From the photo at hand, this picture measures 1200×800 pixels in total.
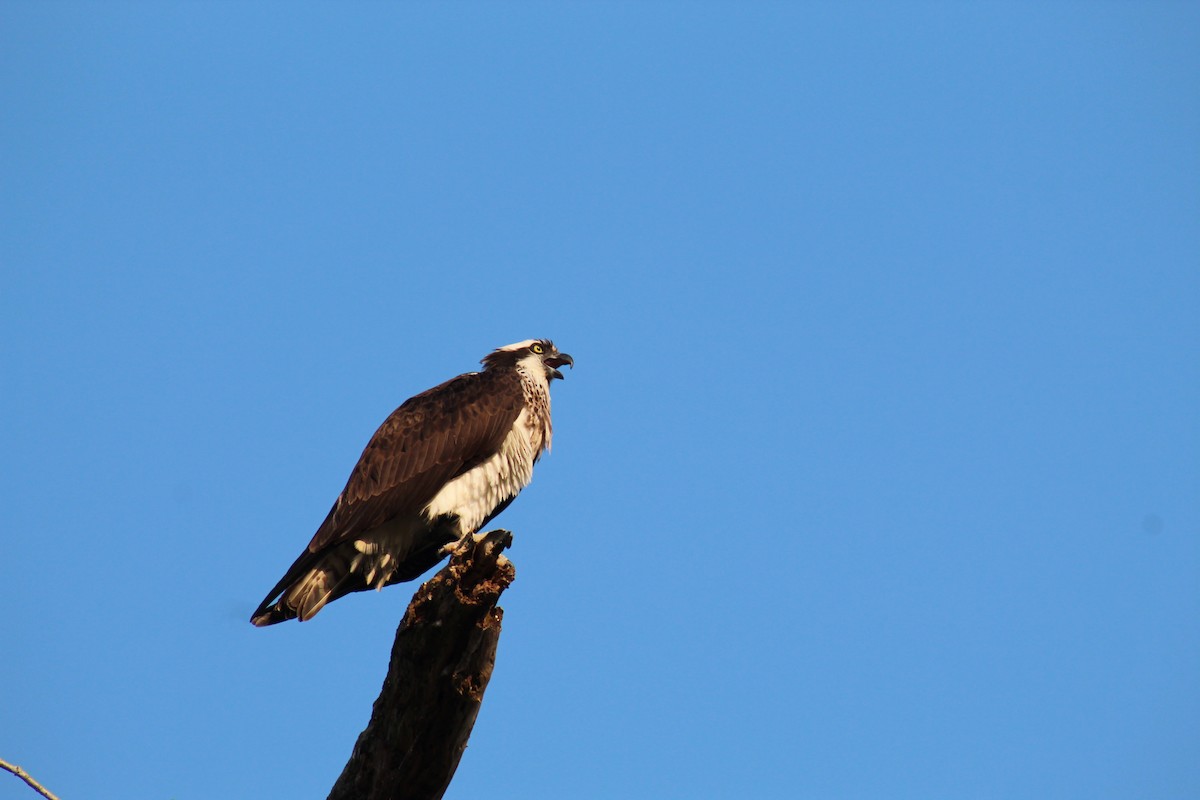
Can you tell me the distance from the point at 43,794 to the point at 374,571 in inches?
171

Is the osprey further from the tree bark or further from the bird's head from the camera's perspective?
the tree bark

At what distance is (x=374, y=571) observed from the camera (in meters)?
8.71

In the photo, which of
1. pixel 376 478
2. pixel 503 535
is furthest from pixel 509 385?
pixel 503 535

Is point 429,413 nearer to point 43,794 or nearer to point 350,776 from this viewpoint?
point 350,776

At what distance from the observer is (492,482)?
30.0ft

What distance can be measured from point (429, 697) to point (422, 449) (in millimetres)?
3265

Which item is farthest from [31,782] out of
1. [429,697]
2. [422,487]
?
[422,487]

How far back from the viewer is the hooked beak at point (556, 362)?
10578mm

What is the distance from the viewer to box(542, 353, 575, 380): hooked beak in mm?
10578

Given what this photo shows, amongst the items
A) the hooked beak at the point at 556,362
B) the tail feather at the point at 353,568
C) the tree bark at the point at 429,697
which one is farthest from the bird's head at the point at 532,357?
the tree bark at the point at 429,697

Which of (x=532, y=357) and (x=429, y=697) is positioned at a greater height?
(x=532, y=357)

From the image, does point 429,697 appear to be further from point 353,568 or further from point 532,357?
point 532,357

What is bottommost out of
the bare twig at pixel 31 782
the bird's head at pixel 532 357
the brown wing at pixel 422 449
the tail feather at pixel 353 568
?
the bare twig at pixel 31 782

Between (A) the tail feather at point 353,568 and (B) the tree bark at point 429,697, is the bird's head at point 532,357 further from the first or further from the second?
(B) the tree bark at point 429,697
